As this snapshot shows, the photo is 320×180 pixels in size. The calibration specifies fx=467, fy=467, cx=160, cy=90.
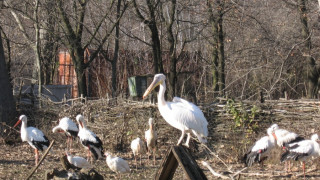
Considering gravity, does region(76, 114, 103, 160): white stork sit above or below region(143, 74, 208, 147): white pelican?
below

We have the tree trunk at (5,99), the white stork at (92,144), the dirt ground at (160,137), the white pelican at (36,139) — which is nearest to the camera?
the dirt ground at (160,137)

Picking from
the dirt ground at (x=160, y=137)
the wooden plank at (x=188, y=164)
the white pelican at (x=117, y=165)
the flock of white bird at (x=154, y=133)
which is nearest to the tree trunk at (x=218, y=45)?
the dirt ground at (x=160, y=137)

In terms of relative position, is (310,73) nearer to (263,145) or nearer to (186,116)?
(263,145)

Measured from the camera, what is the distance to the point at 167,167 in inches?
213

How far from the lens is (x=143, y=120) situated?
40.8ft

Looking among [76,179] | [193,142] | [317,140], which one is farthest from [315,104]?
[76,179]

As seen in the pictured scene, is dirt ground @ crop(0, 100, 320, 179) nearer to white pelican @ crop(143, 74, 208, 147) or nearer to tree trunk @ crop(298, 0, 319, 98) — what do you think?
white pelican @ crop(143, 74, 208, 147)

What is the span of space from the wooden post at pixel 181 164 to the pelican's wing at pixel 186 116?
3.81m

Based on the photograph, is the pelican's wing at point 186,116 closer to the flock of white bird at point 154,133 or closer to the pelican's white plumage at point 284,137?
the flock of white bird at point 154,133

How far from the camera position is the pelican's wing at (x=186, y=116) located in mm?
9273

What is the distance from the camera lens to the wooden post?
4844 millimetres

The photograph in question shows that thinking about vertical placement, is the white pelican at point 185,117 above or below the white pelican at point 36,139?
above

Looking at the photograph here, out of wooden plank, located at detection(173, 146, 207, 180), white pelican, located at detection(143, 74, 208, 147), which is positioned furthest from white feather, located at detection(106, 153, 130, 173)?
wooden plank, located at detection(173, 146, 207, 180)

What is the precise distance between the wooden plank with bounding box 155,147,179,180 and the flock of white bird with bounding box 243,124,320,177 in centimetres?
481
